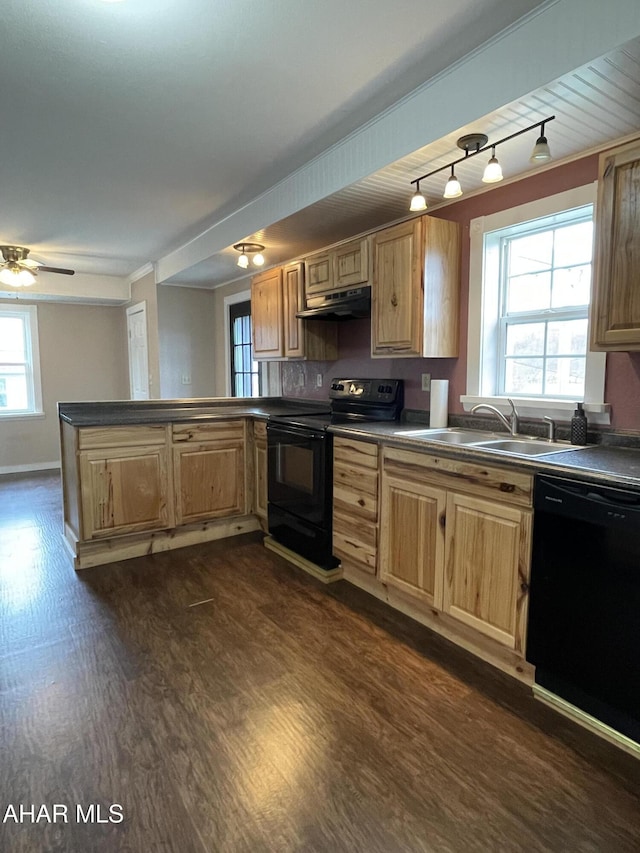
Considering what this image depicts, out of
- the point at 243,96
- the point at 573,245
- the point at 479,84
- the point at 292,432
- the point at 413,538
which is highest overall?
the point at 243,96

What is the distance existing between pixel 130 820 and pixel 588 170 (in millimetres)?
3022

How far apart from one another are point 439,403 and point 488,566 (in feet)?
3.65

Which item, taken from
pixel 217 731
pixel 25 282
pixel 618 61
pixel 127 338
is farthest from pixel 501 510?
pixel 127 338

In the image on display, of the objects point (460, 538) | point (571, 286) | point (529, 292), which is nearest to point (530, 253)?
point (529, 292)

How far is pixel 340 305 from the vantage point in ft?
10.6

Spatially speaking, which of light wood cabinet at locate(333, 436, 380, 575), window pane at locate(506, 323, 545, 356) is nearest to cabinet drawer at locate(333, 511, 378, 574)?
light wood cabinet at locate(333, 436, 380, 575)

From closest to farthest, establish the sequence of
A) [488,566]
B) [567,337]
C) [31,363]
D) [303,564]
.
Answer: [488,566] < [567,337] < [303,564] < [31,363]

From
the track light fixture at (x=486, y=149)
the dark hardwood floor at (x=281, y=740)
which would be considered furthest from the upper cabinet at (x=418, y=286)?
the dark hardwood floor at (x=281, y=740)

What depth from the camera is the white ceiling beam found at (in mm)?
1551

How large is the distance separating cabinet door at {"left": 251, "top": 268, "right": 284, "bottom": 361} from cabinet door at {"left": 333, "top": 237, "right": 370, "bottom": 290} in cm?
76

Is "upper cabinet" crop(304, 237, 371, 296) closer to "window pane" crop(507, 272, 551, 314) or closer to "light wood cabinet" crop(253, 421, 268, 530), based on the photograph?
"window pane" crop(507, 272, 551, 314)
